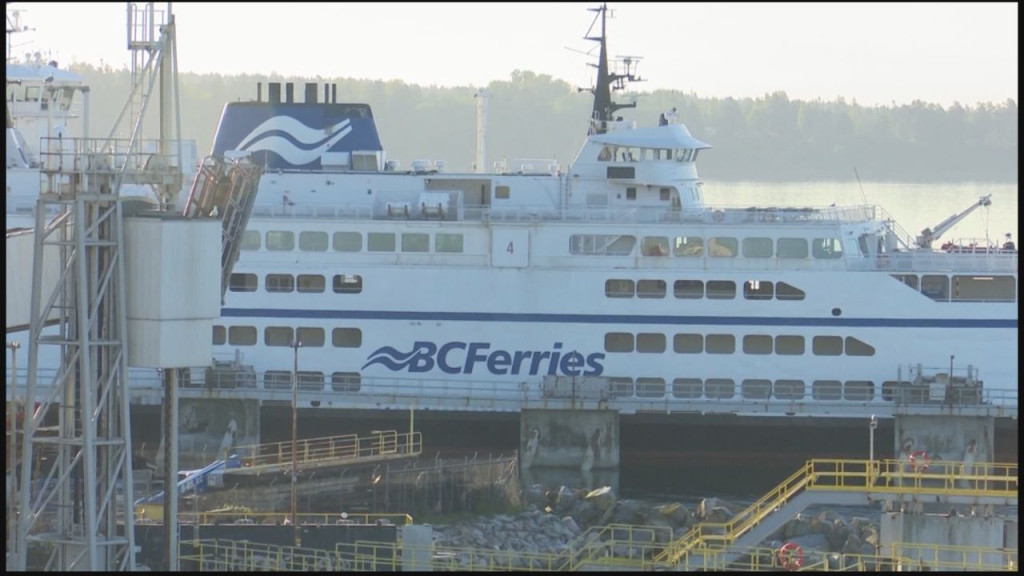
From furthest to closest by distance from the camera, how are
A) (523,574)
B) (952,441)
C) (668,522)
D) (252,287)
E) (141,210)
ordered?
(252,287)
(952,441)
(668,522)
(523,574)
(141,210)

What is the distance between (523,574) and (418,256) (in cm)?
1100

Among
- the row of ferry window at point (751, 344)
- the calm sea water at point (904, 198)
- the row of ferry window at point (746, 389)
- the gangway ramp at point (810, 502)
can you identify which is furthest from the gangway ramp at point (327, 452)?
the calm sea water at point (904, 198)

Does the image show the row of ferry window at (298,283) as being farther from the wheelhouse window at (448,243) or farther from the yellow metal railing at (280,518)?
the yellow metal railing at (280,518)

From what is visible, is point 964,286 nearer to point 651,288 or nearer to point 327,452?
point 651,288

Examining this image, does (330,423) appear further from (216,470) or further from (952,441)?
(952,441)

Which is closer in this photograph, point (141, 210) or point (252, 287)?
point (141, 210)

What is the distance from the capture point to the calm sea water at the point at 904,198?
6819 cm

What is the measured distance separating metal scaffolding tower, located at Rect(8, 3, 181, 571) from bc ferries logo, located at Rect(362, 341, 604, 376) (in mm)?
13207

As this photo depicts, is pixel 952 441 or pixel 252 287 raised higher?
pixel 252 287

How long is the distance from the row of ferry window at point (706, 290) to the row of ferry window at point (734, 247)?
0.51 metres

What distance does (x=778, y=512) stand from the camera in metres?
25.8

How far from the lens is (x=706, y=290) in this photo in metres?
33.5

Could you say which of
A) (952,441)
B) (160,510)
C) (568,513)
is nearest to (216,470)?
(160,510)

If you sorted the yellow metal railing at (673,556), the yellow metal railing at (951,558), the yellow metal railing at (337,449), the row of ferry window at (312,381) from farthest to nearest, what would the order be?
the row of ferry window at (312,381)
the yellow metal railing at (337,449)
the yellow metal railing at (951,558)
the yellow metal railing at (673,556)
